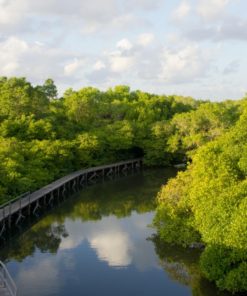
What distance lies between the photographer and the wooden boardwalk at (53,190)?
3106 centimetres

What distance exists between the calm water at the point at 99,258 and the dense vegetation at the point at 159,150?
1.68m

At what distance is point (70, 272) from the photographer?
76.1ft

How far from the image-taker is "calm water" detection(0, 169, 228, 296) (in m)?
21.2

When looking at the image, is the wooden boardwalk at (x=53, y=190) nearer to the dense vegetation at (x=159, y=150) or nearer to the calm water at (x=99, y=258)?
the dense vegetation at (x=159, y=150)

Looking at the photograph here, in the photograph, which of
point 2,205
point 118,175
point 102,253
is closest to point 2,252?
point 2,205

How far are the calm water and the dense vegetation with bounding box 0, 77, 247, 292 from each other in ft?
5.52

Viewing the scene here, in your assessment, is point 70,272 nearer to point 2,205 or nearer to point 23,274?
point 23,274

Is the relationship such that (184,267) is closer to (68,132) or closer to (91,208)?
(91,208)

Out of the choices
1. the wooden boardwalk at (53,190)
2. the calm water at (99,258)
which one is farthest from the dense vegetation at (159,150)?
the calm water at (99,258)

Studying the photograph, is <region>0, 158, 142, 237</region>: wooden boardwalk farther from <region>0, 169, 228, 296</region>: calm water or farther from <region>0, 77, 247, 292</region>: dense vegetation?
<region>0, 169, 228, 296</region>: calm water

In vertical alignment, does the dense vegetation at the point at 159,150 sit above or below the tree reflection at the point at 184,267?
above

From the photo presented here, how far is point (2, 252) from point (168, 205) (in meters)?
9.86

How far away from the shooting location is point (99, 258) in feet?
83.2

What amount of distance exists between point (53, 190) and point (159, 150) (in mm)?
23868
